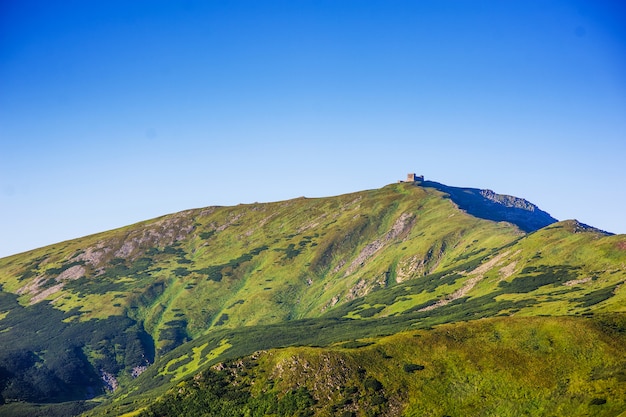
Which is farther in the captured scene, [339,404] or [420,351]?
[420,351]

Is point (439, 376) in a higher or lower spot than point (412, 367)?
lower

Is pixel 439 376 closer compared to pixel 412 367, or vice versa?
pixel 439 376

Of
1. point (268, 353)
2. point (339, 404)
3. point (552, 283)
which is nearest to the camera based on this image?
point (339, 404)

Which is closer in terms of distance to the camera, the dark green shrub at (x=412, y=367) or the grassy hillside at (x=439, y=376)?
the grassy hillside at (x=439, y=376)

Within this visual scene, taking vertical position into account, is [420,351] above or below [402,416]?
above

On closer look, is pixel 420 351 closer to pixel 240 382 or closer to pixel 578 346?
pixel 578 346

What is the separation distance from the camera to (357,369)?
112 meters

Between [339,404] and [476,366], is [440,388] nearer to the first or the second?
[476,366]

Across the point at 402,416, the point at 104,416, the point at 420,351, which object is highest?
the point at 420,351

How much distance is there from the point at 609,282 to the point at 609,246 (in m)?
28.7

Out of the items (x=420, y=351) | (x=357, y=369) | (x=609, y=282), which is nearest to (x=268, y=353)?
(x=357, y=369)

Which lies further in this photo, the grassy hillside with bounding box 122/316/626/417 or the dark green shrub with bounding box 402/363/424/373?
the dark green shrub with bounding box 402/363/424/373

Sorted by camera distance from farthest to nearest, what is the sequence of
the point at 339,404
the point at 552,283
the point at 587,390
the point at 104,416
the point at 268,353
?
the point at 552,283, the point at 104,416, the point at 268,353, the point at 339,404, the point at 587,390

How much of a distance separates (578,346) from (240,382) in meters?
69.9
